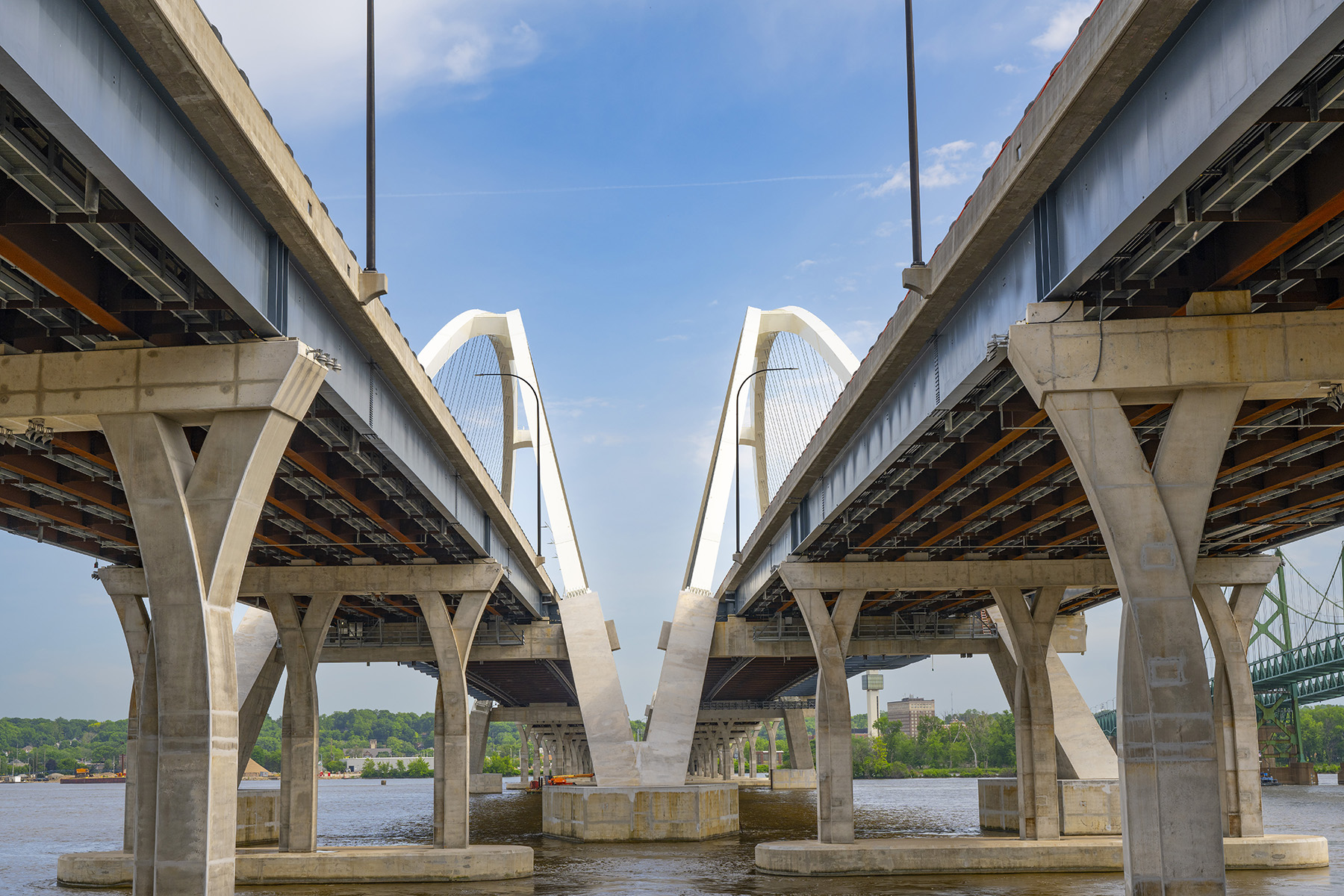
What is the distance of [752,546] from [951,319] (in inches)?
1200

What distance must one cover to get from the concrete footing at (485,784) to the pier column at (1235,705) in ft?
346

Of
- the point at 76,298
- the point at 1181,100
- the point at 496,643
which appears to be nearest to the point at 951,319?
the point at 1181,100

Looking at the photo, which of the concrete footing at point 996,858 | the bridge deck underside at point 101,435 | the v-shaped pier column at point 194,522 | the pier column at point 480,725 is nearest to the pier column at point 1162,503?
the v-shaped pier column at point 194,522

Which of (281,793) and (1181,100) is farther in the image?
(281,793)

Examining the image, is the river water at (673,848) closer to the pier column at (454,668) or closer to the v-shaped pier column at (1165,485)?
the pier column at (454,668)

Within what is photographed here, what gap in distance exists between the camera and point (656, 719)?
190 ft

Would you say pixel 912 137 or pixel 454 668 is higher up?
pixel 912 137

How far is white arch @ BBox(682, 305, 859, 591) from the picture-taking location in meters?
67.1

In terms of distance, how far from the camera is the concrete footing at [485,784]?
472ft

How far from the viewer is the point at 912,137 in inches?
1008

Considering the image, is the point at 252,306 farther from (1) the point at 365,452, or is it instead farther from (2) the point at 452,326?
(2) the point at 452,326

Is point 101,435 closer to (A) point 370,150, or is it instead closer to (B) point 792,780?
(A) point 370,150

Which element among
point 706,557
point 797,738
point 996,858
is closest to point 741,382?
point 706,557

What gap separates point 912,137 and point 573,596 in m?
42.3
